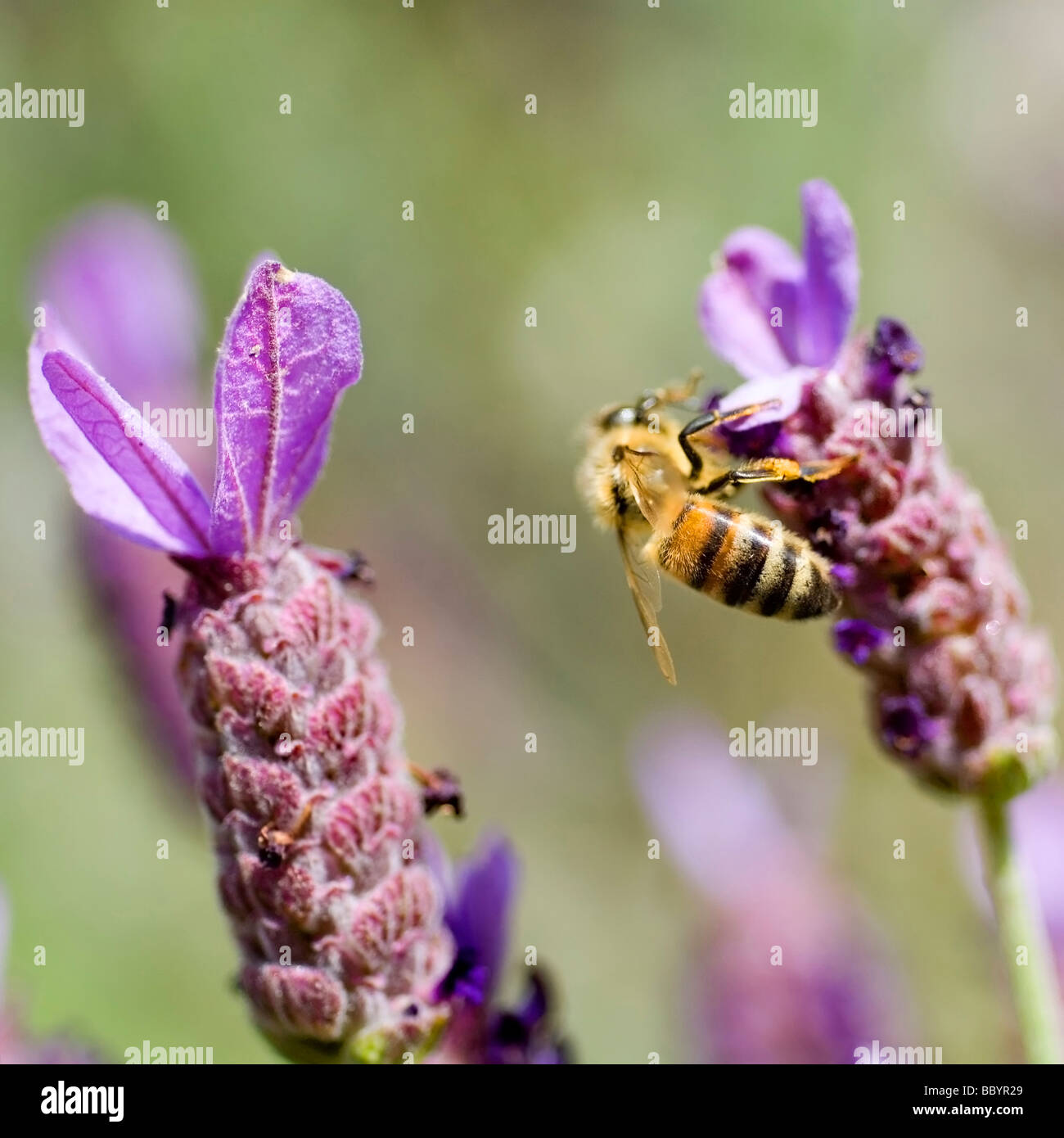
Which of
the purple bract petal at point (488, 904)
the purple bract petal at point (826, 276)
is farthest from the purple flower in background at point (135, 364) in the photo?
the purple bract petal at point (826, 276)

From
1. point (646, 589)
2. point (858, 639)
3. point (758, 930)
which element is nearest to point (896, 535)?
point (858, 639)

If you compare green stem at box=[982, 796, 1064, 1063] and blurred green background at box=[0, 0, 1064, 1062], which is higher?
blurred green background at box=[0, 0, 1064, 1062]

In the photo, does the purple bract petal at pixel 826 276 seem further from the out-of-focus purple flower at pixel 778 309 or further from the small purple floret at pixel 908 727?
the small purple floret at pixel 908 727

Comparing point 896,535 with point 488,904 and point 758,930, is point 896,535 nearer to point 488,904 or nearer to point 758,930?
point 488,904

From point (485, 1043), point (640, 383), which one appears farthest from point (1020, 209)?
point (485, 1043)

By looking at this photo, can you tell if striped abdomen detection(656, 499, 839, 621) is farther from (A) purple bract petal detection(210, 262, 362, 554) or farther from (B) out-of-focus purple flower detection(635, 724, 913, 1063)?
(B) out-of-focus purple flower detection(635, 724, 913, 1063)

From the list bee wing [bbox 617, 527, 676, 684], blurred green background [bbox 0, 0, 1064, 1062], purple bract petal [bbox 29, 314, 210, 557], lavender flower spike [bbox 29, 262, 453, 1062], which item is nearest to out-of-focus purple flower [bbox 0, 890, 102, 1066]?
lavender flower spike [bbox 29, 262, 453, 1062]
